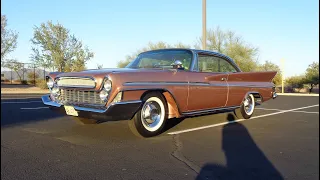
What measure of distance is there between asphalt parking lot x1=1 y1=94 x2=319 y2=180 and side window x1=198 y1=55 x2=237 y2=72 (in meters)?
1.18

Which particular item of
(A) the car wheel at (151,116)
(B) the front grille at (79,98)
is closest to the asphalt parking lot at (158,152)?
(A) the car wheel at (151,116)

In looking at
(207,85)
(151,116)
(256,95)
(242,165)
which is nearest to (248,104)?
(256,95)

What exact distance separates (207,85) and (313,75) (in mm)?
22459

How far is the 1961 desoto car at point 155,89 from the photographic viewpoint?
4422 mm

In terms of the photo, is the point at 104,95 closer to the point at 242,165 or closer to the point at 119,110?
the point at 119,110

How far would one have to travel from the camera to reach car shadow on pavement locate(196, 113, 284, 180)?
3076 millimetres

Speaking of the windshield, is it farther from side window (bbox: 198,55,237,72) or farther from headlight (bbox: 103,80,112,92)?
headlight (bbox: 103,80,112,92)

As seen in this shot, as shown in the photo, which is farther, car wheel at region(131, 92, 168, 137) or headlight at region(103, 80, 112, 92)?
car wheel at region(131, 92, 168, 137)

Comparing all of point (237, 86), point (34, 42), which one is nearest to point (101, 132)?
point (237, 86)

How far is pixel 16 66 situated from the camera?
1136 inches

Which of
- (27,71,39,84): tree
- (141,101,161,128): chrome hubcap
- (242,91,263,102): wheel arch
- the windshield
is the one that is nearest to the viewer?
(141,101,161,128): chrome hubcap

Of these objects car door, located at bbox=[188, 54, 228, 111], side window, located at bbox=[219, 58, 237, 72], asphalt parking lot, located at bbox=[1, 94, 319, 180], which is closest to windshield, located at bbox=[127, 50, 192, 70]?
car door, located at bbox=[188, 54, 228, 111]

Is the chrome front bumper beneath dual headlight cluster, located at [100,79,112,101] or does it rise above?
beneath

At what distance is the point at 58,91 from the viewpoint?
5180 millimetres
